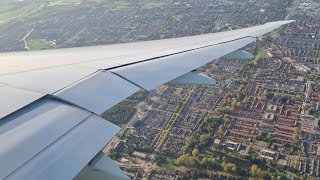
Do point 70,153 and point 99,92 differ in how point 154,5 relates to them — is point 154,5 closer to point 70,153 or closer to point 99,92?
point 99,92

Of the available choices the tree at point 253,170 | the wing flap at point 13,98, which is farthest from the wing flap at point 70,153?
the tree at point 253,170

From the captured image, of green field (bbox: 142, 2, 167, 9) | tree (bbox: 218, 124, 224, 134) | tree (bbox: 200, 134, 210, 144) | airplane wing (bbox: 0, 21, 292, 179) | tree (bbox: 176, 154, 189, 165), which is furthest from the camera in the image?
green field (bbox: 142, 2, 167, 9)

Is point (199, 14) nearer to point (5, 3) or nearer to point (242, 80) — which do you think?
point (242, 80)

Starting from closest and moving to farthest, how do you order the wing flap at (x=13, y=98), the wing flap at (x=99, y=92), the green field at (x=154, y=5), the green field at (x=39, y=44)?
the wing flap at (x=13, y=98) → the wing flap at (x=99, y=92) → the green field at (x=39, y=44) → the green field at (x=154, y=5)

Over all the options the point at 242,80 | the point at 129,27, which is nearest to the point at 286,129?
the point at 242,80

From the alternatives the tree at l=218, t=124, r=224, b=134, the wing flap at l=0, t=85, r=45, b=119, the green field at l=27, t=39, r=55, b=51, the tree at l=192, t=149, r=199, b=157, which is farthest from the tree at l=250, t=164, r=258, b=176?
the green field at l=27, t=39, r=55, b=51

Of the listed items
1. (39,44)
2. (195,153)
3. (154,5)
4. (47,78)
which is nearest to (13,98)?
(47,78)

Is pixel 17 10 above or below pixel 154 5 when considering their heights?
above

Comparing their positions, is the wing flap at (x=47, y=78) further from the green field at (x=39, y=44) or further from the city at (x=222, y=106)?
the green field at (x=39, y=44)

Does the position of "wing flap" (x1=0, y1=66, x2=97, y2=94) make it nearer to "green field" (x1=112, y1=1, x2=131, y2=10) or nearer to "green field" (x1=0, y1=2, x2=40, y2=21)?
"green field" (x1=112, y1=1, x2=131, y2=10)
